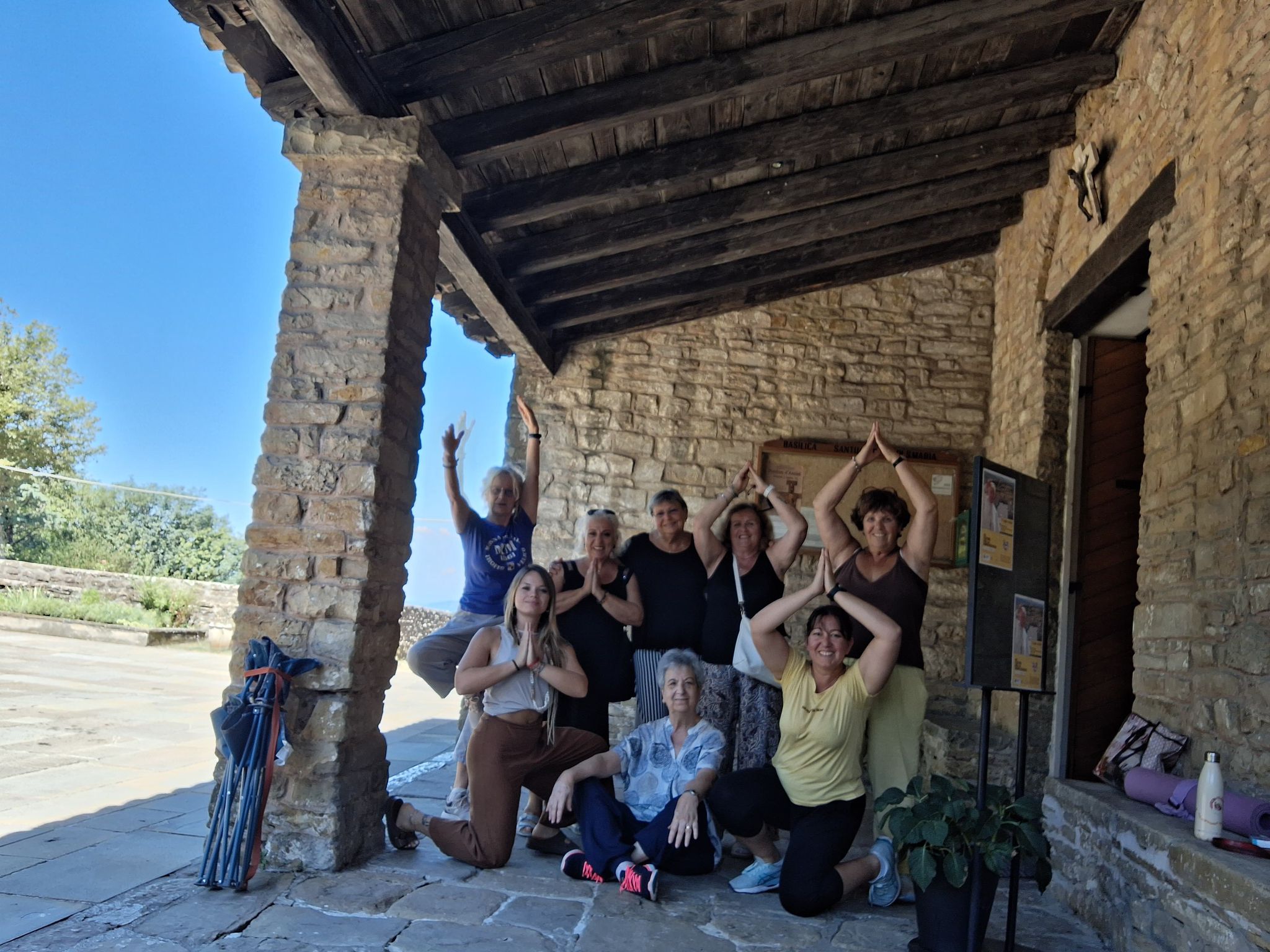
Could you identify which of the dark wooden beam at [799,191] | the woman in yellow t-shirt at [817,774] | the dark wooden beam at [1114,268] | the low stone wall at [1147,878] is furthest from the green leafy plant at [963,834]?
the dark wooden beam at [799,191]

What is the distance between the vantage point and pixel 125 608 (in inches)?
576

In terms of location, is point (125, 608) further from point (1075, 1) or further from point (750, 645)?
point (1075, 1)

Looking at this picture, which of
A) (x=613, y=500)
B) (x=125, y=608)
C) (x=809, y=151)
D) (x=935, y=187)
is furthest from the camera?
(x=125, y=608)

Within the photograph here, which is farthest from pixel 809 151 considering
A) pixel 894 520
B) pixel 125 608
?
pixel 125 608

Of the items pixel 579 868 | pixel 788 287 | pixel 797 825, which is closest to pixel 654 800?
pixel 579 868

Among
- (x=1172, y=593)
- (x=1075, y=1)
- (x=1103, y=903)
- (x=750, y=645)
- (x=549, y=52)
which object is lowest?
(x=1103, y=903)

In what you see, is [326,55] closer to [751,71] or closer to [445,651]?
[751,71]

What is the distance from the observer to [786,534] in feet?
13.4

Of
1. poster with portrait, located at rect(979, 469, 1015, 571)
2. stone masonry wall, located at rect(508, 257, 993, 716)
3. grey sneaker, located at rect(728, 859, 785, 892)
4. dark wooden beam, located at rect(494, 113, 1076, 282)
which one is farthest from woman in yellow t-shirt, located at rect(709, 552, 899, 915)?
stone masonry wall, located at rect(508, 257, 993, 716)

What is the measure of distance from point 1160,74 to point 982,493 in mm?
2498

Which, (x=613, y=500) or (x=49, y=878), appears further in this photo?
(x=613, y=500)

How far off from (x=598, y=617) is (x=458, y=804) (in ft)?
3.38

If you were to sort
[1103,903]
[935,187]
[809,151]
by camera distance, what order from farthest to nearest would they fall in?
[935,187], [809,151], [1103,903]

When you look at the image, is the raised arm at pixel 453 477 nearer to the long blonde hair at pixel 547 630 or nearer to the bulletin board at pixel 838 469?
the long blonde hair at pixel 547 630
